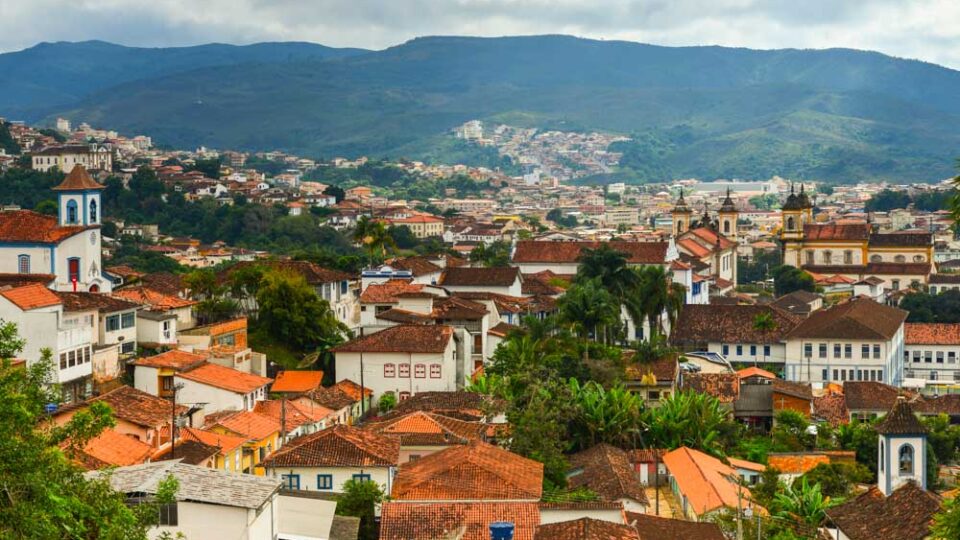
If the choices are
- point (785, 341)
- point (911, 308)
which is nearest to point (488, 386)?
point (785, 341)

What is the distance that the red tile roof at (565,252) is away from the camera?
62.1 meters

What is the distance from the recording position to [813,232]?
3644 inches

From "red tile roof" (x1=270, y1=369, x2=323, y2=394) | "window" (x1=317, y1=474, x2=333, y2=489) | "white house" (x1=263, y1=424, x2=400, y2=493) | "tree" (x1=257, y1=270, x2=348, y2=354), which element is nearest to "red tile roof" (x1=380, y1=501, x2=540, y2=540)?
"white house" (x1=263, y1=424, x2=400, y2=493)

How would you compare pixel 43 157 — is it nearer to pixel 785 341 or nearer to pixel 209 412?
pixel 785 341

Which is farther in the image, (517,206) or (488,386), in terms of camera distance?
(517,206)

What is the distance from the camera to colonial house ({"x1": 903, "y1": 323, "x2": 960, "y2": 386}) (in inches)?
2188

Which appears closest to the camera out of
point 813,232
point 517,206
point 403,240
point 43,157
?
point 813,232

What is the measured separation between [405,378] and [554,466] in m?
11.1

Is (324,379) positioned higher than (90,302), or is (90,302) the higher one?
(90,302)

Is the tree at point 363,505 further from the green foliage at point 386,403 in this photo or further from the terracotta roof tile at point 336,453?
the green foliage at point 386,403

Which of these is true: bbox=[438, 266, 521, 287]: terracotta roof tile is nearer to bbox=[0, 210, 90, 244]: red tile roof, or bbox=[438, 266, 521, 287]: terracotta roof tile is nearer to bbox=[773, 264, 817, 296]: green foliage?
bbox=[0, 210, 90, 244]: red tile roof

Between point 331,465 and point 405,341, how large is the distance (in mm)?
14485

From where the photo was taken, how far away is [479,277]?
5369 cm

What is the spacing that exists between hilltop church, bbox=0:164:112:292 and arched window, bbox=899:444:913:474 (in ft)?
76.3
